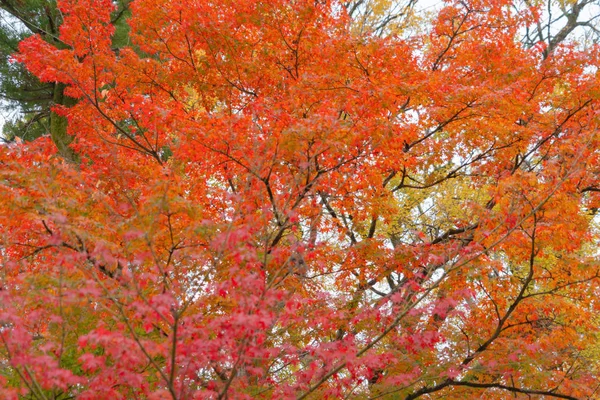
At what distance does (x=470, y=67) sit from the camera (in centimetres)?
845

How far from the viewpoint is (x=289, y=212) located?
15.0 ft

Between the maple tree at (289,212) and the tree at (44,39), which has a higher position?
the tree at (44,39)

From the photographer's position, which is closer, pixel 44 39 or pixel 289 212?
pixel 289 212

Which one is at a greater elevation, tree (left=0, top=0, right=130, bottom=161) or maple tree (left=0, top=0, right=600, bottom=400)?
tree (left=0, top=0, right=130, bottom=161)

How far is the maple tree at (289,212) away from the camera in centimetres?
397

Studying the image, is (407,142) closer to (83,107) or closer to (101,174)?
(101,174)

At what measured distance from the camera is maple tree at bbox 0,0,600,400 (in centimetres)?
397

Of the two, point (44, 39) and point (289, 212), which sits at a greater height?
point (44, 39)

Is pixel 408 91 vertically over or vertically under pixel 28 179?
over

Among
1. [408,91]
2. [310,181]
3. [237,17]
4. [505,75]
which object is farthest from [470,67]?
[310,181]

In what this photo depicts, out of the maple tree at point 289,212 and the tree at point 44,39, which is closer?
the maple tree at point 289,212

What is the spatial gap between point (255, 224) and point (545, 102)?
5.66m

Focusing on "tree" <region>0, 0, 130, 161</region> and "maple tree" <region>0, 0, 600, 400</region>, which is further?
"tree" <region>0, 0, 130, 161</region>

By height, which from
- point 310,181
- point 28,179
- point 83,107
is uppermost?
point 83,107
